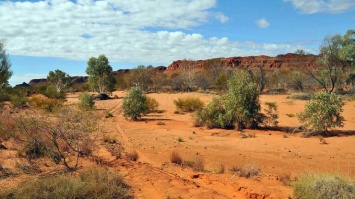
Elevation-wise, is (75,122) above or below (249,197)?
above

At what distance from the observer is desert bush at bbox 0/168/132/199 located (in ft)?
23.1

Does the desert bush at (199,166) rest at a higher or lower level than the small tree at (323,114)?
lower

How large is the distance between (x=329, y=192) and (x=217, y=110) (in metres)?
13.3

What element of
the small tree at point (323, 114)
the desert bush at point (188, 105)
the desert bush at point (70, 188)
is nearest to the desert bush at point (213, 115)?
the small tree at point (323, 114)

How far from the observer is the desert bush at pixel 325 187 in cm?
690

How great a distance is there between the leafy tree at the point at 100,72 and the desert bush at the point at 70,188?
49.6 meters

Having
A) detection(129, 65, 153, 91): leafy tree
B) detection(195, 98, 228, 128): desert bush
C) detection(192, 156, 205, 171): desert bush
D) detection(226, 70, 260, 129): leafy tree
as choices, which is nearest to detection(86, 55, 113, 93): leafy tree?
detection(129, 65, 153, 91): leafy tree

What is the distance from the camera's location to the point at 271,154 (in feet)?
41.7

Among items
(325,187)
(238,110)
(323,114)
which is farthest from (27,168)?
(323,114)

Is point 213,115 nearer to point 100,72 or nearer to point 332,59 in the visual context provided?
point 332,59

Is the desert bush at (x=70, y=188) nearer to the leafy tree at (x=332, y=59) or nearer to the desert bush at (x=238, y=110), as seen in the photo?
the desert bush at (x=238, y=110)

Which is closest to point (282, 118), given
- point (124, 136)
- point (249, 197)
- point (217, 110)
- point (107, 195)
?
point (217, 110)

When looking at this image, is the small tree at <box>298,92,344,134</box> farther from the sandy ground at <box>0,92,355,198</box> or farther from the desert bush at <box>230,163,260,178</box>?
the desert bush at <box>230,163,260,178</box>

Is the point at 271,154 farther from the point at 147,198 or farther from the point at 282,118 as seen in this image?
the point at 282,118
